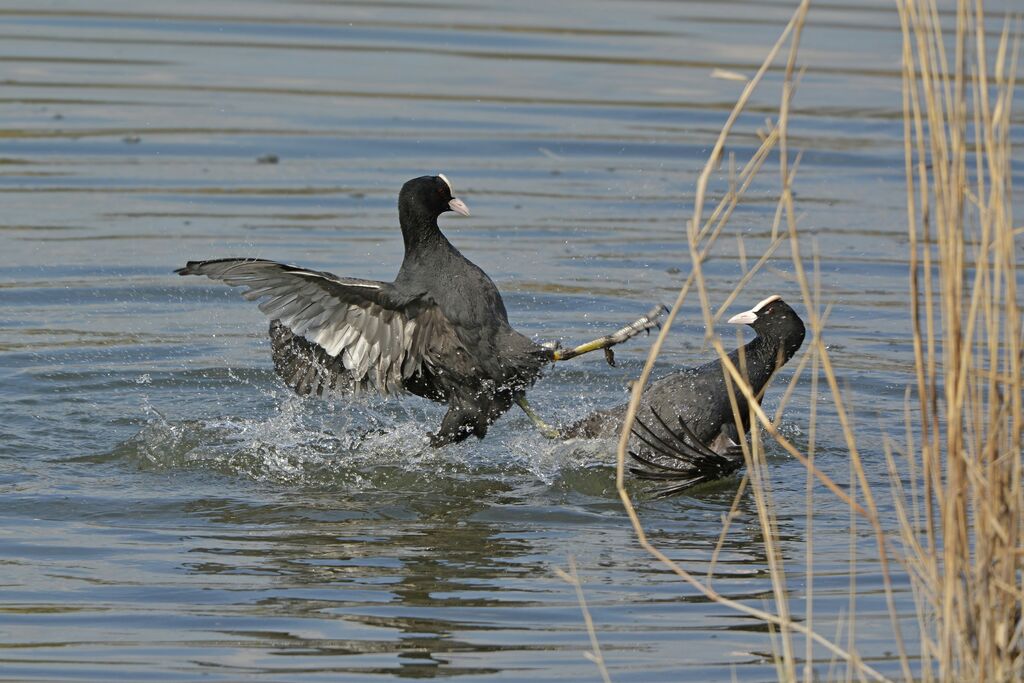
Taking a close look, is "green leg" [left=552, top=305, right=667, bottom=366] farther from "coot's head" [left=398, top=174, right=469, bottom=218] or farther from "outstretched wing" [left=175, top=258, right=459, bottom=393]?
"coot's head" [left=398, top=174, right=469, bottom=218]

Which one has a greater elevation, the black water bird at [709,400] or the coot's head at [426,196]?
the coot's head at [426,196]

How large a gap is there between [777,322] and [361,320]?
145 centimetres

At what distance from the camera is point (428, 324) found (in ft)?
18.4

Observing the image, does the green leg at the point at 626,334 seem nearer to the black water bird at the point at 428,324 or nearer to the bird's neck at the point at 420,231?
the black water bird at the point at 428,324

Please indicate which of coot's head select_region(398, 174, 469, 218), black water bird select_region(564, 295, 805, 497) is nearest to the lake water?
black water bird select_region(564, 295, 805, 497)

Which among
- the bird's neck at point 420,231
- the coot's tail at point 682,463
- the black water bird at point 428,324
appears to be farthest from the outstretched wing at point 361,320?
the coot's tail at point 682,463

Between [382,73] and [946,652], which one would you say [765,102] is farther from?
[946,652]

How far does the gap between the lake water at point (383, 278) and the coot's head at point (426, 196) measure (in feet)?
2.86

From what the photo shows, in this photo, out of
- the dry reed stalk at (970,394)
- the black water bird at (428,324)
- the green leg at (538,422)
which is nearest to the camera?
the dry reed stalk at (970,394)

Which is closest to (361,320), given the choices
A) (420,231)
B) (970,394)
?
(420,231)

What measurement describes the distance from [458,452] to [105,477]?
1291 mm

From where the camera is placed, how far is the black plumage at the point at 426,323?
5.52 m

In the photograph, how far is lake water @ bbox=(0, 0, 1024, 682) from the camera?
13.4ft

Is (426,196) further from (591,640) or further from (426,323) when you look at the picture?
(591,640)
